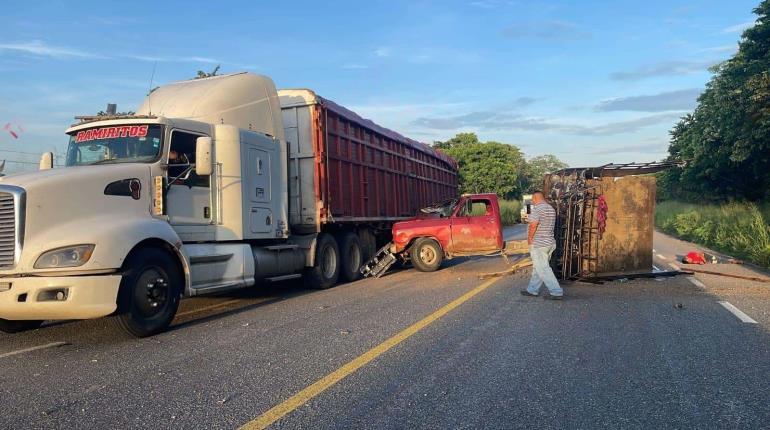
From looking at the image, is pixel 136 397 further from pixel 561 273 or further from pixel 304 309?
pixel 561 273

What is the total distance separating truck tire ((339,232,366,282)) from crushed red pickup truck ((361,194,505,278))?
0.40 m

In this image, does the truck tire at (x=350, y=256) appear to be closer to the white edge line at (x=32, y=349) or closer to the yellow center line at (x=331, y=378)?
the yellow center line at (x=331, y=378)

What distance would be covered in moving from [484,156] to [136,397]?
163 ft

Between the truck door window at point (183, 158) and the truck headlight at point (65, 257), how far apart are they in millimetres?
1794

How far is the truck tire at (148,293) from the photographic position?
22.1 ft

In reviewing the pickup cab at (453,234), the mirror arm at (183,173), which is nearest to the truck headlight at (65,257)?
the mirror arm at (183,173)

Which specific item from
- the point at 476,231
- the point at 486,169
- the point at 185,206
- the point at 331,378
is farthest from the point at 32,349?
the point at 486,169

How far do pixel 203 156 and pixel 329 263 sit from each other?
460 centimetres

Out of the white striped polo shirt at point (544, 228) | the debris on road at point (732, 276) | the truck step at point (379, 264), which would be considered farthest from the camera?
the truck step at point (379, 264)

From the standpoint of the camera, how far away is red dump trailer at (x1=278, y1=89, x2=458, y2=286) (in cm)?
1127

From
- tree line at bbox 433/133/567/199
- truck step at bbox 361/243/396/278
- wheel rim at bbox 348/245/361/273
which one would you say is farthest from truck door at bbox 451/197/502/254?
tree line at bbox 433/133/567/199

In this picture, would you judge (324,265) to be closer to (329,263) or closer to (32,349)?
(329,263)

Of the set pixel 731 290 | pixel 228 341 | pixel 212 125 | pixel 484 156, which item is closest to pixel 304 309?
pixel 228 341

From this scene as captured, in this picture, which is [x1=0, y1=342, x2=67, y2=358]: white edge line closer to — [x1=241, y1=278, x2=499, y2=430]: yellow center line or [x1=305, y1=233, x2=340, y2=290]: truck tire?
[x1=241, y1=278, x2=499, y2=430]: yellow center line
